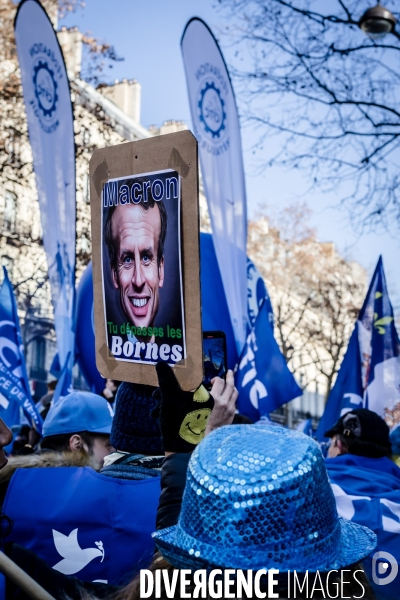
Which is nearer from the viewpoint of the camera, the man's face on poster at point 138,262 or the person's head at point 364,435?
the man's face on poster at point 138,262

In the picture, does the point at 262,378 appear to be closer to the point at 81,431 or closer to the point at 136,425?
the point at 81,431

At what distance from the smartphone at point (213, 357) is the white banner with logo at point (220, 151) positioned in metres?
5.09

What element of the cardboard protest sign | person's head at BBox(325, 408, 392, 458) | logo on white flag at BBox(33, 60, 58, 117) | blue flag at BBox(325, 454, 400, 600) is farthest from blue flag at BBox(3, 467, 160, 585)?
logo on white flag at BBox(33, 60, 58, 117)

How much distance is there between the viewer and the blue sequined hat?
1176mm

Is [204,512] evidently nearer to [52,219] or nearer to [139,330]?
[139,330]

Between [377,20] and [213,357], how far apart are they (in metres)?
6.30

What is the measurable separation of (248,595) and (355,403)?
17.4 feet

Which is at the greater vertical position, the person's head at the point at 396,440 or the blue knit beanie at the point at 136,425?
the blue knit beanie at the point at 136,425

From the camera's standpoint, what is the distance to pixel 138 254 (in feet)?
7.52

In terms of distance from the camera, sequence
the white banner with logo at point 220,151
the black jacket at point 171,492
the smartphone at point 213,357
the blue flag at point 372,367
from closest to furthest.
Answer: the black jacket at point 171,492 → the smartphone at point 213,357 → the blue flag at point 372,367 → the white banner with logo at point 220,151

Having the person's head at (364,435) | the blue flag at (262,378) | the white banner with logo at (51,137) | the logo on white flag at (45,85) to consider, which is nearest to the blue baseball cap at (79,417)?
the person's head at (364,435)

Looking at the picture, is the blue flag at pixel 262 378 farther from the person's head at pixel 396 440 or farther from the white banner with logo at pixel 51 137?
the white banner with logo at pixel 51 137

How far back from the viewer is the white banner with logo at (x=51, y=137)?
768 centimetres

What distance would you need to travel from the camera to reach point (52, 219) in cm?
776
